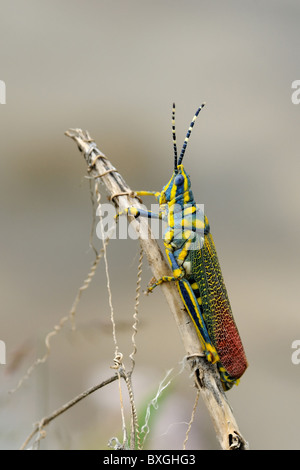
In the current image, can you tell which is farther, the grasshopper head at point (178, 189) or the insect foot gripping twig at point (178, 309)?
the grasshopper head at point (178, 189)

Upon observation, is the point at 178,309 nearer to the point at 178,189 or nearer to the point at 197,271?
the point at 197,271

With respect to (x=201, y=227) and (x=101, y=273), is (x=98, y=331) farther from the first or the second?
(x=101, y=273)

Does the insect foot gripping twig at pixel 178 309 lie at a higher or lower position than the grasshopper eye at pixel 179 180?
lower

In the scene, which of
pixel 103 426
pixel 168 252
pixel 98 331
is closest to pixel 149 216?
pixel 168 252
